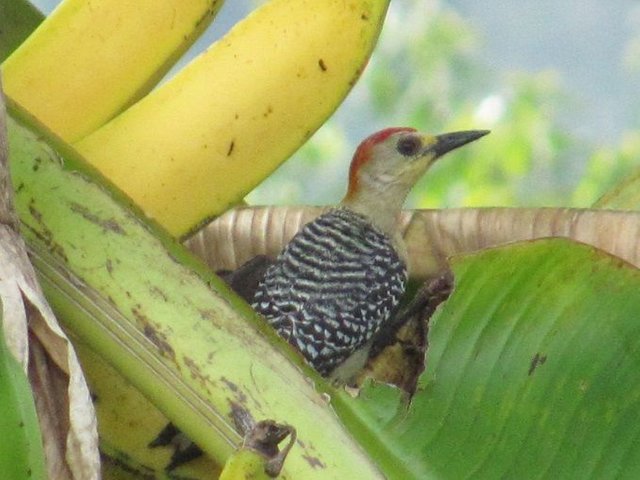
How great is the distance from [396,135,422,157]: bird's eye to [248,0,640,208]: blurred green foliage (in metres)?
1.00

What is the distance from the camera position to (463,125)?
274cm

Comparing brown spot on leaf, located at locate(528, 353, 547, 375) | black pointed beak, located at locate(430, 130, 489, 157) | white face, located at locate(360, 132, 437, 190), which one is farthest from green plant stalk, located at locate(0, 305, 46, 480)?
white face, located at locate(360, 132, 437, 190)

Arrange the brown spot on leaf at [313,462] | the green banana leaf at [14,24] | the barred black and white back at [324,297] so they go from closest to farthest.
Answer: the brown spot on leaf at [313,462], the green banana leaf at [14,24], the barred black and white back at [324,297]

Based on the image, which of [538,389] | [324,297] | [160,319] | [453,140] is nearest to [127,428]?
[160,319]

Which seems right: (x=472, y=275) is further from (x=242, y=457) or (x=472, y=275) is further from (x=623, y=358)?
(x=242, y=457)

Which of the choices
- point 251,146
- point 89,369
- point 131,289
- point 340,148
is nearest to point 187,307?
point 131,289

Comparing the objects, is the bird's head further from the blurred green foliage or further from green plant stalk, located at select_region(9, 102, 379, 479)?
the blurred green foliage

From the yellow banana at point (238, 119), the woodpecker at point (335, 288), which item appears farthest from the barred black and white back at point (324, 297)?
the yellow banana at point (238, 119)

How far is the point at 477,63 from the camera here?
10.4 feet

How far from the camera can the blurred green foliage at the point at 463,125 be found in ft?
8.80

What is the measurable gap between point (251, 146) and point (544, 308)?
275 millimetres

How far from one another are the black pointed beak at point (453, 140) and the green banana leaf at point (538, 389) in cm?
57

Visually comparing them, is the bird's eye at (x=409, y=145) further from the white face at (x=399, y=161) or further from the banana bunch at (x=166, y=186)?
the banana bunch at (x=166, y=186)

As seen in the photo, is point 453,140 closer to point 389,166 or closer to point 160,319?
point 389,166
